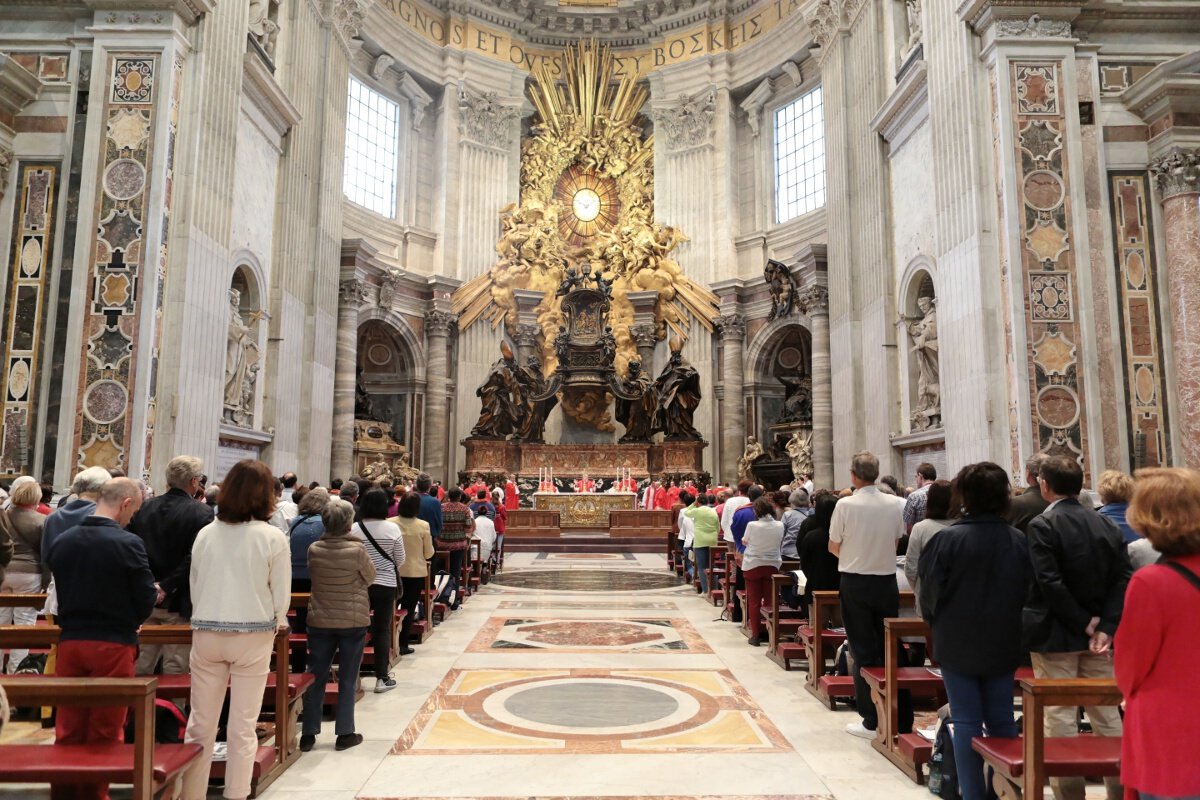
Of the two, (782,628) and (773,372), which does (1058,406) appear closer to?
(782,628)

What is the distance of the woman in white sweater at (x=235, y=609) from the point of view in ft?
11.3

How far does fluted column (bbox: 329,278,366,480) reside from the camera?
59.1ft

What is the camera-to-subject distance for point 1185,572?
2033mm

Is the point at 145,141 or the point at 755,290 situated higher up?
the point at 755,290

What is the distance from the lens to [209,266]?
429 inches

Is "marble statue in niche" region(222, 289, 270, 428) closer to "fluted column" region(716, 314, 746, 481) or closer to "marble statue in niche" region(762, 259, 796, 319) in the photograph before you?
"marble statue in niche" region(762, 259, 796, 319)

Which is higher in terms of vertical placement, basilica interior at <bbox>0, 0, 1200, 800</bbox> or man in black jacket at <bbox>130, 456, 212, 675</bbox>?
basilica interior at <bbox>0, 0, 1200, 800</bbox>

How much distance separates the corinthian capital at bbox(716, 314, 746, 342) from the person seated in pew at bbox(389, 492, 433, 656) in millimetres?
16773

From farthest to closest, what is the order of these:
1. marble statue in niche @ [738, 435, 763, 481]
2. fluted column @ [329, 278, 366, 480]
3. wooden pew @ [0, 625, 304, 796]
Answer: marble statue in niche @ [738, 435, 763, 481]
fluted column @ [329, 278, 366, 480]
wooden pew @ [0, 625, 304, 796]

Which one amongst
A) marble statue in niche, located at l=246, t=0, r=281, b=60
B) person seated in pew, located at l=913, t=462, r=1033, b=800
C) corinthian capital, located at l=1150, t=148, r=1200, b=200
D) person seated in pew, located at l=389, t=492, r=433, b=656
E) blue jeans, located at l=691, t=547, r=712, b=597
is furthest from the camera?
marble statue in niche, located at l=246, t=0, r=281, b=60

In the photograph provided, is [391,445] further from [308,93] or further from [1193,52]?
[1193,52]

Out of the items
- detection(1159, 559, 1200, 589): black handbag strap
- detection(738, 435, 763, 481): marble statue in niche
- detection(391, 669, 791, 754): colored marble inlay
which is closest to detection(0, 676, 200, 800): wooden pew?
detection(391, 669, 791, 754): colored marble inlay

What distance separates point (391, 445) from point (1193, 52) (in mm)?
17235

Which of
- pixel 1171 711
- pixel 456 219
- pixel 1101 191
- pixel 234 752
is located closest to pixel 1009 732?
pixel 1171 711
